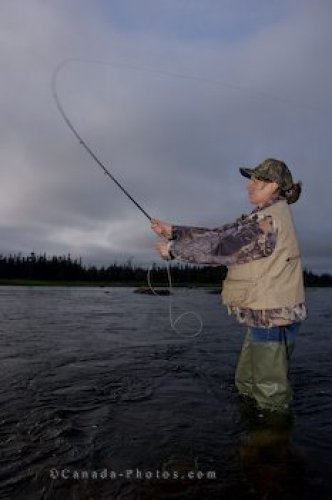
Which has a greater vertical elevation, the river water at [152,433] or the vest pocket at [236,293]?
the vest pocket at [236,293]

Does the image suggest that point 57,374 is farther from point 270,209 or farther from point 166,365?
point 270,209

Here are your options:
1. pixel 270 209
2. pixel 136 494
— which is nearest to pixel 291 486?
pixel 136 494

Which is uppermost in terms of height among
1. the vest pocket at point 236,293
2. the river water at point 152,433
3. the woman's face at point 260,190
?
the woman's face at point 260,190

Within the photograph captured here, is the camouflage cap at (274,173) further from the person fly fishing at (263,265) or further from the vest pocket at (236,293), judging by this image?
the vest pocket at (236,293)

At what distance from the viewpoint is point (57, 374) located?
25.9ft

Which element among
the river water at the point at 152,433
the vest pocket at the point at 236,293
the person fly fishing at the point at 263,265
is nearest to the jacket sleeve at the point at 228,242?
the person fly fishing at the point at 263,265

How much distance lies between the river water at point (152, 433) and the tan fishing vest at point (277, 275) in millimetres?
1292

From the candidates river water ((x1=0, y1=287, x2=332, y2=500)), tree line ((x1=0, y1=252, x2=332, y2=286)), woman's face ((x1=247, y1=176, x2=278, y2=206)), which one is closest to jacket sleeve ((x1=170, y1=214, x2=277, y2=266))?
woman's face ((x1=247, y1=176, x2=278, y2=206))

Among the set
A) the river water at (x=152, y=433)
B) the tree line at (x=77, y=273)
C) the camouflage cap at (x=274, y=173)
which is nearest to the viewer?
the river water at (x=152, y=433)

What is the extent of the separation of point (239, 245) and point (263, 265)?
32cm

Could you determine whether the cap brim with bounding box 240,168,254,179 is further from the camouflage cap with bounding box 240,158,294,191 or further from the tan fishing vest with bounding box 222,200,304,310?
the tan fishing vest with bounding box 222,200,304,310

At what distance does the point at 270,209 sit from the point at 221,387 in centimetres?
313

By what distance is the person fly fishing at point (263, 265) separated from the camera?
5070 millimetres

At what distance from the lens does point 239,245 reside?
200 inches
